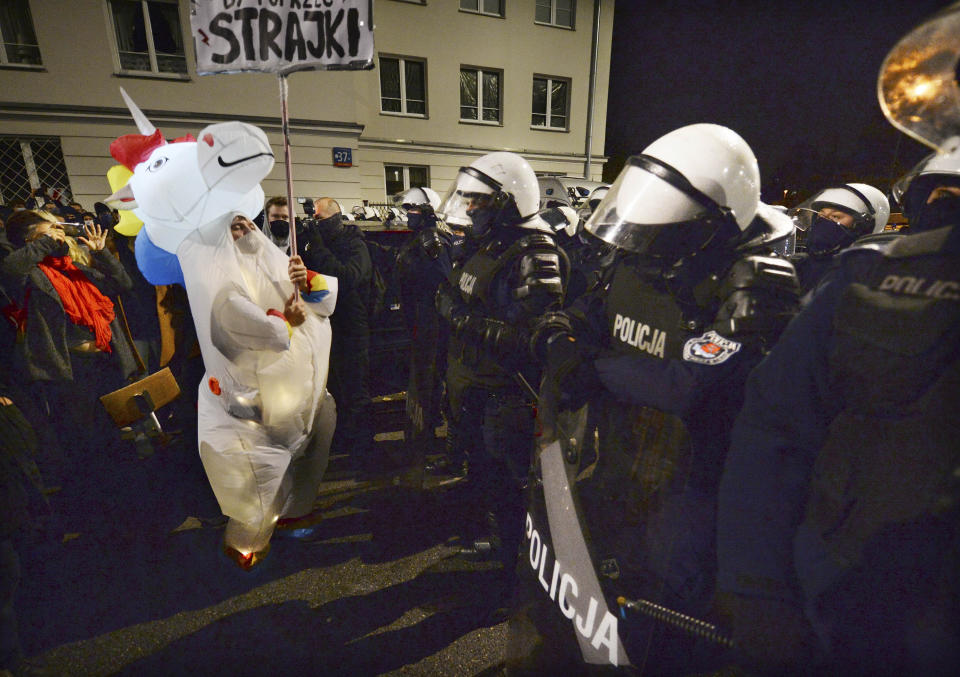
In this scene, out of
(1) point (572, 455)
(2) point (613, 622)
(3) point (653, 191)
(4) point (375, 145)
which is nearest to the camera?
(2) point (613, 622)

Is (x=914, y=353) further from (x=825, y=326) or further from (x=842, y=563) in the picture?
(x=842, y=563)

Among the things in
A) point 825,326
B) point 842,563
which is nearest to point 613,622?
point 842,563

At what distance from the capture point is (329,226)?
4.31m

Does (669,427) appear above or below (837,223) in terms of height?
below

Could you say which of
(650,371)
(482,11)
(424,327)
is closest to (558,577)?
(650,371)

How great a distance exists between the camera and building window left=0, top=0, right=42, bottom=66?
11.4 metres

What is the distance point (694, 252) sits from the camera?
1.63 metres

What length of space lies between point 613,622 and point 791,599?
45 cm

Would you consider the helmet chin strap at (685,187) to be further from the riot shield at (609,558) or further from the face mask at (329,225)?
the face mask at (329,225)

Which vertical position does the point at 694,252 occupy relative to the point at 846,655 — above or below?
above

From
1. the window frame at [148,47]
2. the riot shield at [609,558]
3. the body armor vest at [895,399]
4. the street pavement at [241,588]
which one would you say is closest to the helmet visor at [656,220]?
the riot shield at [609,558]

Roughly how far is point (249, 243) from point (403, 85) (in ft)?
53.7

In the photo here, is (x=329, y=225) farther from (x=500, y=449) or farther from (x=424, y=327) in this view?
(x=500, y=449)

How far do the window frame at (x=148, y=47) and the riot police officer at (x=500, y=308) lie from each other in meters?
14.1
